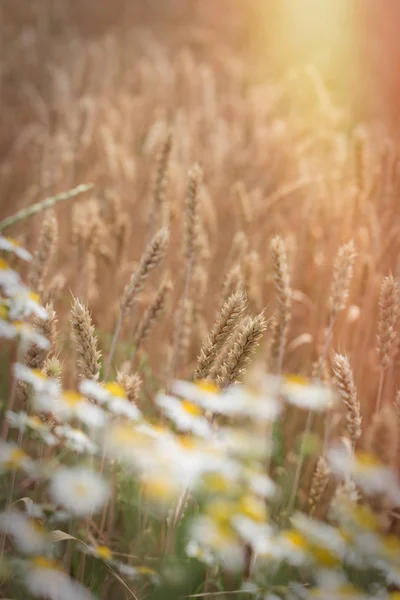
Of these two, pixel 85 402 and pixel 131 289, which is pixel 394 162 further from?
pixel 85 402

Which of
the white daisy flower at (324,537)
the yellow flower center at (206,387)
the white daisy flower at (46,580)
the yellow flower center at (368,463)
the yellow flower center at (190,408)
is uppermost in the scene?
the yellow flower center at (206,387)

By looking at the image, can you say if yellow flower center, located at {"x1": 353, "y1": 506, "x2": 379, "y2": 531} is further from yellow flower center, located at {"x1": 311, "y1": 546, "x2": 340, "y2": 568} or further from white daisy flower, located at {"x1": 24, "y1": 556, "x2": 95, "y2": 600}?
white daisy flower, located at {"x1": 24, "y1": 556, "x2": 95, "y2": 600}

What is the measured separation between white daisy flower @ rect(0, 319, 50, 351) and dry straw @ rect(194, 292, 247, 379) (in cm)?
21

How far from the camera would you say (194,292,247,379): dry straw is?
0.77 meters

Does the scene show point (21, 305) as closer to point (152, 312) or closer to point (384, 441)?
point (152, 312)

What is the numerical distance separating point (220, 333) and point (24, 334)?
25cm

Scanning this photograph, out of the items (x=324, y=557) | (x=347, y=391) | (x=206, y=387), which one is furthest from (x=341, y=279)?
(x=324, y=557)

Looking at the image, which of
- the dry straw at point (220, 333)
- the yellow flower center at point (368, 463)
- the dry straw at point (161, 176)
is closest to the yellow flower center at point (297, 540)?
the yellow flower center at point (368, 463)

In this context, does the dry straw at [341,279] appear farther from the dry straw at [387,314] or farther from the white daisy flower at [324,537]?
the white daisy flower at [324,537]

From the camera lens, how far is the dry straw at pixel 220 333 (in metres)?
0.77

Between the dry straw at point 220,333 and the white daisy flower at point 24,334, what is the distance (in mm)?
208

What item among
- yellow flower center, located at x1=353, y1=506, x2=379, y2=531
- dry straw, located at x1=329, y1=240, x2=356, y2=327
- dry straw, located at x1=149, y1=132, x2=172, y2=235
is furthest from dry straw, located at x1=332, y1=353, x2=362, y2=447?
dry straw, located at x1=149, y1=132, x2=172, y2=235

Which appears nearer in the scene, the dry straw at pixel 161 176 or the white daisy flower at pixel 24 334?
the white daisy flower at pixel 24 334

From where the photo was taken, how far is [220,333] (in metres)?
0.78
